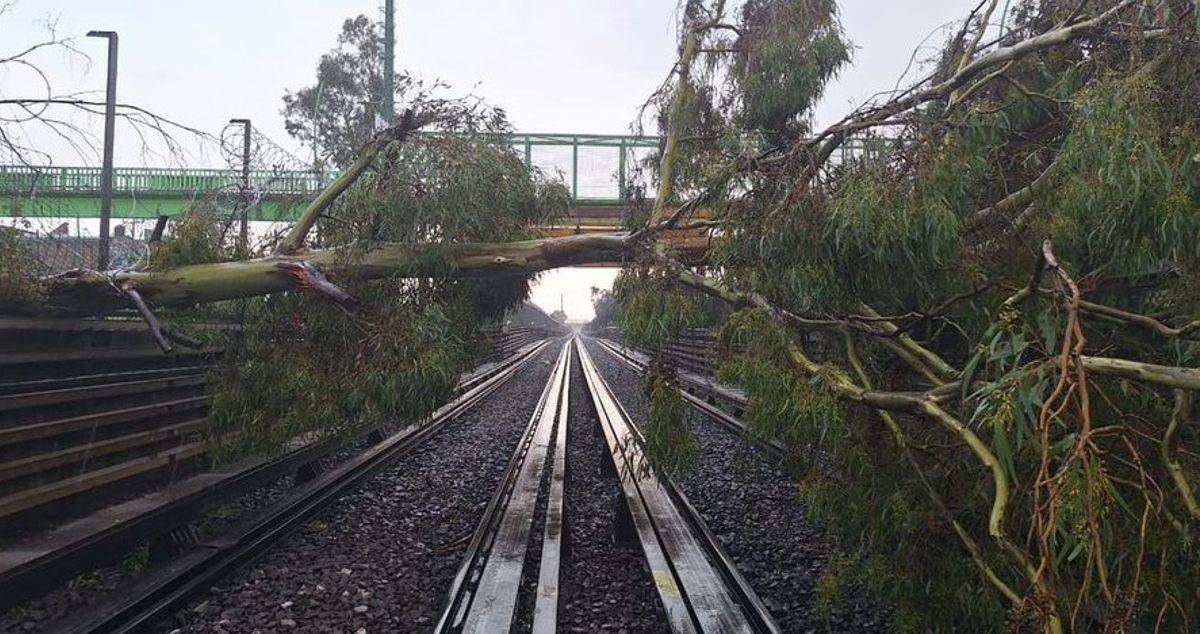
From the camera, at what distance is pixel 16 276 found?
5098 millimetres

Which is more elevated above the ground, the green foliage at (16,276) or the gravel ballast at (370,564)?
the green foliage at (16,276)

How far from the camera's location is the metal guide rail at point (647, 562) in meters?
4.37

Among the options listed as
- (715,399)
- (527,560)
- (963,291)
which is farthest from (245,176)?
(715,399)

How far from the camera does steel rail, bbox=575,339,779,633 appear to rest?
14.4 feet

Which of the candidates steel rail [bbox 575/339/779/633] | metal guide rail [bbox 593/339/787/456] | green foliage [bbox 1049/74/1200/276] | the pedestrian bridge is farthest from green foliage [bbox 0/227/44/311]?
green foliage [bbox 1049/74/1200/276]

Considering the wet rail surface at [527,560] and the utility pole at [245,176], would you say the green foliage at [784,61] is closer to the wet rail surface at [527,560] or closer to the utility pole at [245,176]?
the wet rail surface at [527,560]

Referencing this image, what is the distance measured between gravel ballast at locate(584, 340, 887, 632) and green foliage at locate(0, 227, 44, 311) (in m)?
4.37

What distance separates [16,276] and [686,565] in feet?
16.4

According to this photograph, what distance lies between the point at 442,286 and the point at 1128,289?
15.1ft

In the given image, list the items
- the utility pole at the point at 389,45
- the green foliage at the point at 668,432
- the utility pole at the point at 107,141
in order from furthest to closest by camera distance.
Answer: the utility pole at the point at 389,45 → the utility pole at the point at 107,141 → the green foliage at the point at 668,432

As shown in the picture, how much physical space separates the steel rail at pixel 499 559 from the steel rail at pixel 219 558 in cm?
116

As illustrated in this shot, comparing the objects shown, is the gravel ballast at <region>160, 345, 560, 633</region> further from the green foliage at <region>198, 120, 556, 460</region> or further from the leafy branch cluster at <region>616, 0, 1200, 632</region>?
the leafy branch cluster at <region>616, 0, 1200, 632</region>

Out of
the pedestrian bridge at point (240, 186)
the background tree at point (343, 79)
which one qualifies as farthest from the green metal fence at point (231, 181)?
the background tree at point (343, 79)

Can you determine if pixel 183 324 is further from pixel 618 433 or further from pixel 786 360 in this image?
pixel 618 433
